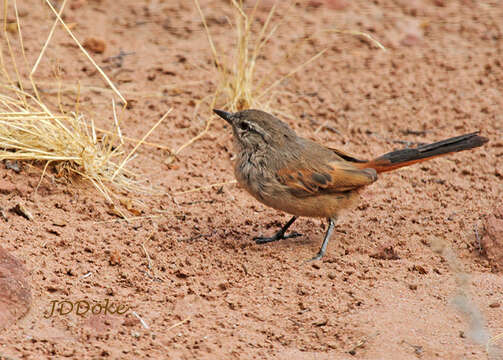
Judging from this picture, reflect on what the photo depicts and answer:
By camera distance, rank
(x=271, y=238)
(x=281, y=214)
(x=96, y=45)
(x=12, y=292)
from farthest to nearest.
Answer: (x=96, y=45) < (x=281, y=214) < (x=271, y=238) < (x=12, y=292)

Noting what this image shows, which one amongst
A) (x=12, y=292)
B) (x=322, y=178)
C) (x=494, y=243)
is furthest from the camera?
(x=322, y=178)

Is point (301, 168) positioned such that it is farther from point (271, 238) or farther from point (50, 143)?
point (50, 143)

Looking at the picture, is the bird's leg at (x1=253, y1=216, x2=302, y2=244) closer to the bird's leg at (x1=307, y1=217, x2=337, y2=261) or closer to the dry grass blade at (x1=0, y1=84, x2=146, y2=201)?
the bird's leg at (x1=307, y1=217, x2=337, y2=261)

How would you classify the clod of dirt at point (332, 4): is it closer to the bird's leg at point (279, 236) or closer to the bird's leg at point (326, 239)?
the bird's leg at point (279, 236)

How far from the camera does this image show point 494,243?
19.3ft

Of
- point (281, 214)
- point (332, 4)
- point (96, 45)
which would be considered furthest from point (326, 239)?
point (332, 4)

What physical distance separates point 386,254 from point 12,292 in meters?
2.97

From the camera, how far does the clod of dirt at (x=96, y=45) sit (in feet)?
28.9

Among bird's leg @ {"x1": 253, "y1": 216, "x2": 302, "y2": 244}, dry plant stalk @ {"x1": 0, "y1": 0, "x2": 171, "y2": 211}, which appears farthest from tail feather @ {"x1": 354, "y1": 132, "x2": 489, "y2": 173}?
dry plant stalk @ {"x1": 0, "y1": 0, "x2": 171, "y2": 211}

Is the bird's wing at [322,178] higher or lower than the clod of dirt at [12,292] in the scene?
higher

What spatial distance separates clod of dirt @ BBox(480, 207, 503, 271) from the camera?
19.2ft

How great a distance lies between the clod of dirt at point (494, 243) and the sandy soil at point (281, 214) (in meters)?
0.07

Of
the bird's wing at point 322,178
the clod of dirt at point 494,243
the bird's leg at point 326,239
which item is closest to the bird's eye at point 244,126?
the bird's wing at point 322,178

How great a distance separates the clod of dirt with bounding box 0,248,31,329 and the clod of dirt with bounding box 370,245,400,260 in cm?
278
